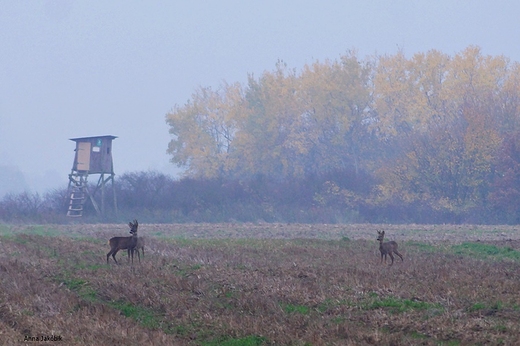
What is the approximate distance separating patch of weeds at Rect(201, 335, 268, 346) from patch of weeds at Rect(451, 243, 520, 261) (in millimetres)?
10921

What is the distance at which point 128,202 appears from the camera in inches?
2103

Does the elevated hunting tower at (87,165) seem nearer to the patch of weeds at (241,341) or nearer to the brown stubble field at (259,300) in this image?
the brown stubble field at (259,300)

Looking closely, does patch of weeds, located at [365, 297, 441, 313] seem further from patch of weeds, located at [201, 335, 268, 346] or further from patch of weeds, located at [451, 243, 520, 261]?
patch of weeds, located at [451, 243, 520, 261]

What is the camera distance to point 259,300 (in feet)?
A: 38.5

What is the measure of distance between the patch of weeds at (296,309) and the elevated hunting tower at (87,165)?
40.1 metres

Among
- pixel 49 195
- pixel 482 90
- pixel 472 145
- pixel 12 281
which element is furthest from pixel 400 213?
pixel 12 281

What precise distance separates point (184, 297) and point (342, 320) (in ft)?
10.3

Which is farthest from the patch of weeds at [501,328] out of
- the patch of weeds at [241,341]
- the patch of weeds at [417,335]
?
the patch of weeds at [241,341]

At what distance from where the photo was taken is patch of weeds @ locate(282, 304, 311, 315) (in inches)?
437

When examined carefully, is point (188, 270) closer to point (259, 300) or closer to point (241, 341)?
point (259, 300)

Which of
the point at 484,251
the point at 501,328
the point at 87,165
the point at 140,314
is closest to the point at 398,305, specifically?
the point at 501,328

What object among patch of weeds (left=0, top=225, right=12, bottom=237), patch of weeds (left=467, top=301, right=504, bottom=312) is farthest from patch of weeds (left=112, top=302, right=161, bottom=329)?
patch of weeds (left=0, top=225, right=12, bottom=237)

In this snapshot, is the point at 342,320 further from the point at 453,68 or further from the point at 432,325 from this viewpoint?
the point at 453,68

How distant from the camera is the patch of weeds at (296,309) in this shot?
36.4ft
